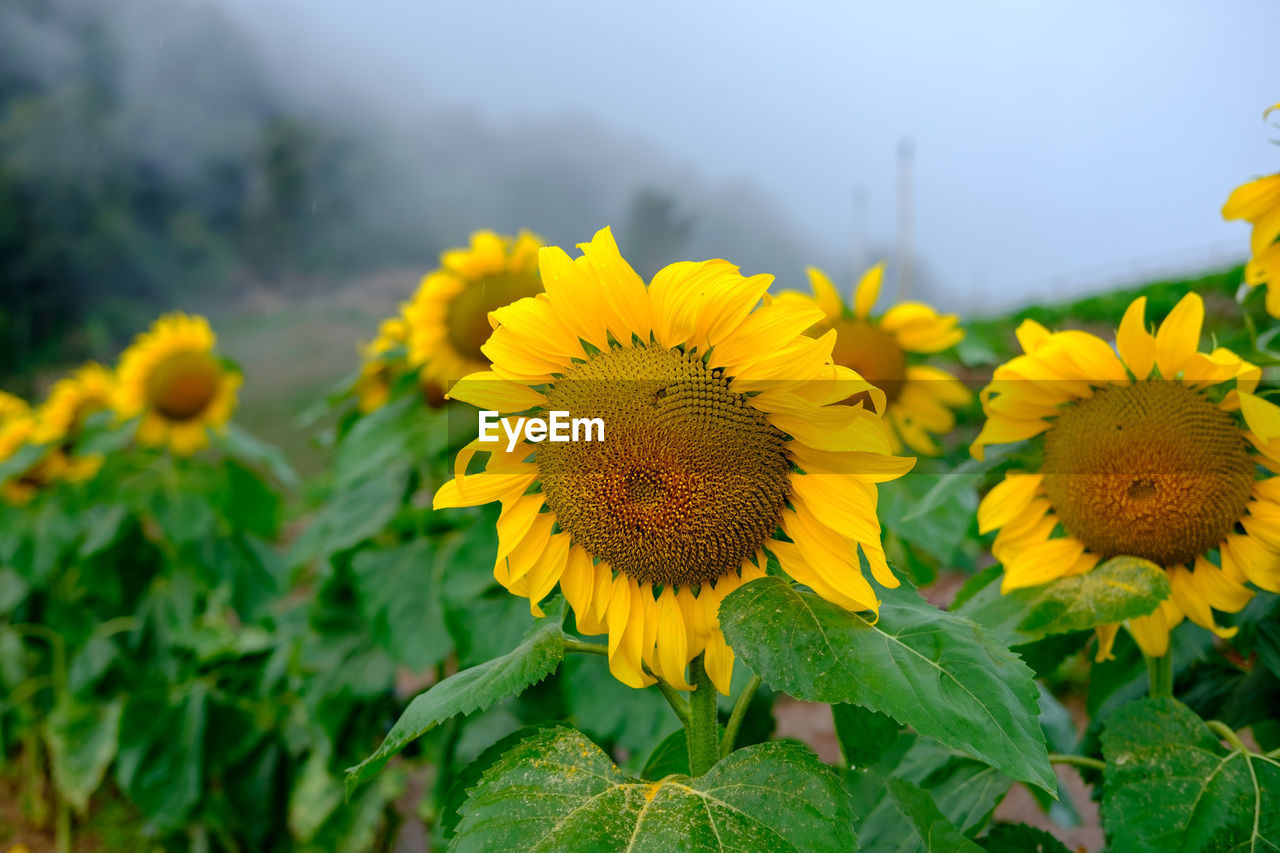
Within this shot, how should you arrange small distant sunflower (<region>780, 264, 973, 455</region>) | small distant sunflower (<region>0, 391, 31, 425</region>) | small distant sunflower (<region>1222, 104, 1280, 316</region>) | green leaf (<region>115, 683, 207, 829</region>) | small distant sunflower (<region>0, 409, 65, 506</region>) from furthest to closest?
small distant sunflower (<region>0, 391, 31, 425</region>)
small distant sunflower (<region>0, 409, 65, 506</region>)
green leaf (<region>115, 683, 207, 829</region>)
small distant sunflower (<region>780, 264, 973, 455</region>)
small distant sunflower (<region>1222, 104, 1280, 316</region>)

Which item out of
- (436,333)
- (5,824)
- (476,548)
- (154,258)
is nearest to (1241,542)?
(476,548)

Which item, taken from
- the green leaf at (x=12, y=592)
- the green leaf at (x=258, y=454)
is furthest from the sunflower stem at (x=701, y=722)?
the green leaf at (x=12, y=592)

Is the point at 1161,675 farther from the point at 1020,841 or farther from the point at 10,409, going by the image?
the point at 10,409

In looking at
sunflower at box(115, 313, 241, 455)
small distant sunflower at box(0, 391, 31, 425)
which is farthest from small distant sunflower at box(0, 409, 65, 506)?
sunflower at box(115, 313, 241, 455)

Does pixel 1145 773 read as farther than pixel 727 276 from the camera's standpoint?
Yes

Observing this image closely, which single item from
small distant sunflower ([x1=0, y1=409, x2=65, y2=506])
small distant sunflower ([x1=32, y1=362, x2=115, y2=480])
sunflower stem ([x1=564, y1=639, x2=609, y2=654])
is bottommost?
small distant sunflower ([x1=0, y1=409, x2=65, y2=506])

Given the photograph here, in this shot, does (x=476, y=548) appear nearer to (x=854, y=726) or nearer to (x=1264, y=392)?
(x=854, y=726)

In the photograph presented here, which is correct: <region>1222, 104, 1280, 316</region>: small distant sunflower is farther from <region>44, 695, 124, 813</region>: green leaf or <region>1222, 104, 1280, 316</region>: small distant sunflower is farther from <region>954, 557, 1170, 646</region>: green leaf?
<region>44, 695, 124, 813</region>: green leaf
